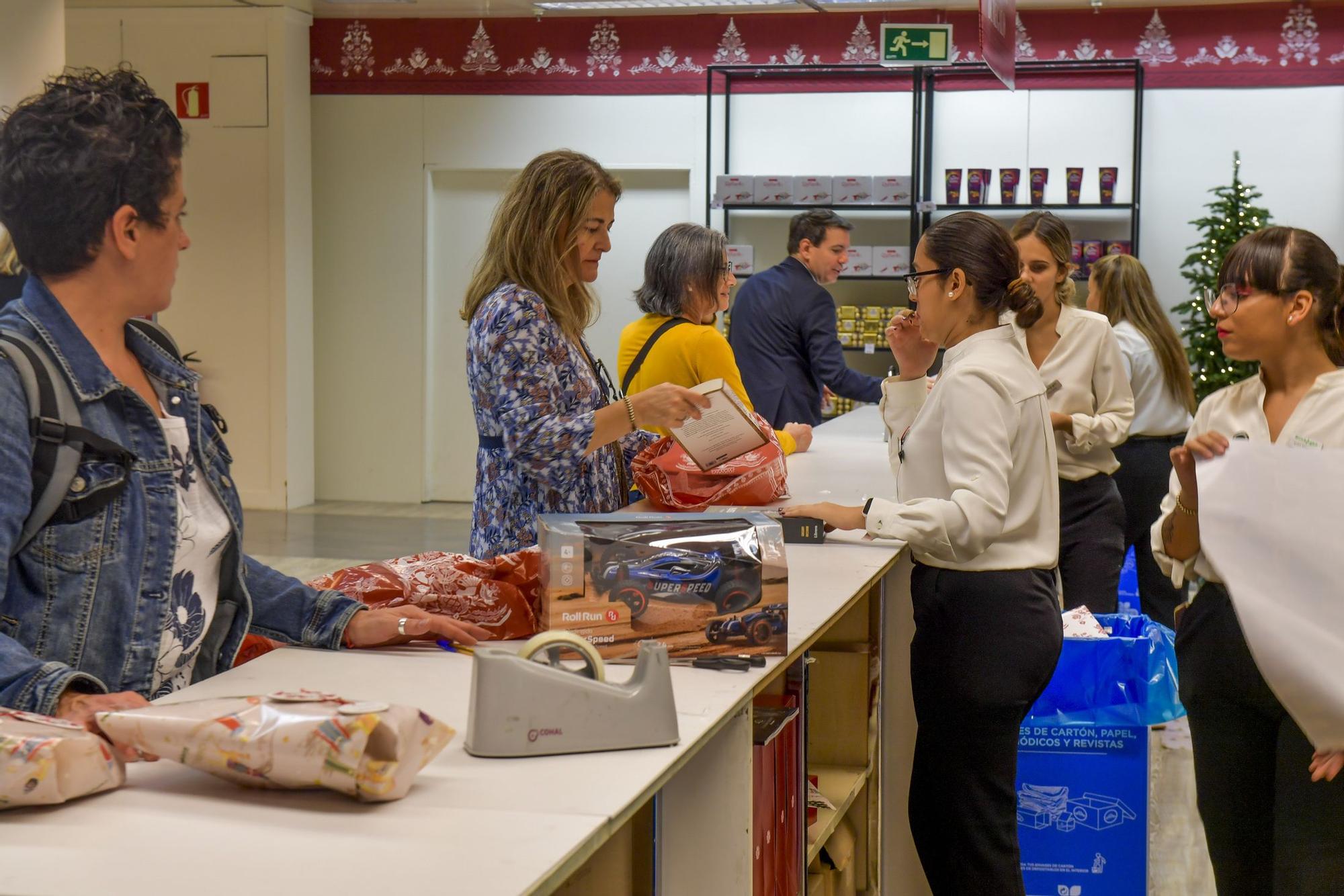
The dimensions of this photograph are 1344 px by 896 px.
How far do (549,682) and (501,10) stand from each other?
8461mm

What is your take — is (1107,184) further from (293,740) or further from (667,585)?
(293,740)

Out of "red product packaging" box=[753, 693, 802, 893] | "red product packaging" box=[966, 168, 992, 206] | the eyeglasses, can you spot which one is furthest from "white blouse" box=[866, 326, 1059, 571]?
"red product packaging" box=[966, 168, 992, 206]

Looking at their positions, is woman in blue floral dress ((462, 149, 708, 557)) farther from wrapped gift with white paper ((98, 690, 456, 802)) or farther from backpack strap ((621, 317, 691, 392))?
wrapped gift with white paper ((98, 690, 456, 802))

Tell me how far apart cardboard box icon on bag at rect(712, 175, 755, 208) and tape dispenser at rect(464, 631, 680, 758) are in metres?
7.48

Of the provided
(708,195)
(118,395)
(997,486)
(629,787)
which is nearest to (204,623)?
(118,395)

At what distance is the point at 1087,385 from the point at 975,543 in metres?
1.86

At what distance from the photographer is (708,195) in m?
9.12

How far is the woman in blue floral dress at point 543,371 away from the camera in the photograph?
272 centimetres

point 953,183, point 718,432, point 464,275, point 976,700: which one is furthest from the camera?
point 464,275

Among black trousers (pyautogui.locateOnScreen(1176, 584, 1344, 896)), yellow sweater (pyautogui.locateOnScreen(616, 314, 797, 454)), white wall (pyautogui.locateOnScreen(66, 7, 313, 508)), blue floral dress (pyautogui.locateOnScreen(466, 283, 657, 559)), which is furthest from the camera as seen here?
white wall (pyautogui.locateOnScreen(66, 7, 313, 508))

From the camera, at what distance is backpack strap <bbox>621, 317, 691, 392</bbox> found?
408cm

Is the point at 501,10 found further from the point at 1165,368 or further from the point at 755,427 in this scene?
the point at 755,427

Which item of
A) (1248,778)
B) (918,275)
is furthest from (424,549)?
(1248,778)

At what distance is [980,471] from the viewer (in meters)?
2.36
